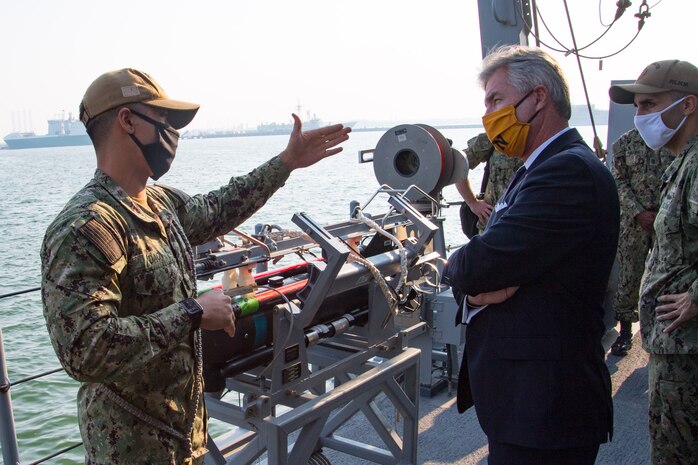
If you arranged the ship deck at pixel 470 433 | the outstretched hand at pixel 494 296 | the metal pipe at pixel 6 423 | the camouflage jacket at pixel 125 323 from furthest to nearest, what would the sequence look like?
the ship deck at pixel 470 433 → the metal pipe at pixel 6 423 → the outstretched hand at pixel 494 296 → the camouflage jacket at pixel 125 323

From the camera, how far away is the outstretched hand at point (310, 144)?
2.28 metres

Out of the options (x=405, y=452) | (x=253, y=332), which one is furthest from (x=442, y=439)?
(x=253, y=332)

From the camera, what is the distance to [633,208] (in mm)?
4184

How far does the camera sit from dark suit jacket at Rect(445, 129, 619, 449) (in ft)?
5.28

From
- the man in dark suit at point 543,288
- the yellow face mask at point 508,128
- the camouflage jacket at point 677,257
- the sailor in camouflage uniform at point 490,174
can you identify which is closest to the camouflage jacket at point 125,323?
the man in dark suit at point 543,288

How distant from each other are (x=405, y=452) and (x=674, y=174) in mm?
1604

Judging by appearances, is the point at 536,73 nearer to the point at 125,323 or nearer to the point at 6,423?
the point at 125,323

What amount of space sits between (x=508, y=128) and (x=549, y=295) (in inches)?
18.5

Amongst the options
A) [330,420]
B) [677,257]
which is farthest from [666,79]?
[330,420]

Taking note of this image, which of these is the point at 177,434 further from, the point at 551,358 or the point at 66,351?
the point at 551,358

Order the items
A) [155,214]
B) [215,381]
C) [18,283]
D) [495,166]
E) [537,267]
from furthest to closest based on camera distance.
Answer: [18,283] → [495,166] → [215,381] → [155,214] → [537,267]

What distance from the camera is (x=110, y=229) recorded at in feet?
5.03

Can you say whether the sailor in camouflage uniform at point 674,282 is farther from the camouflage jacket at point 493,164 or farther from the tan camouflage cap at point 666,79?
the camouflage jacket at point 493,164

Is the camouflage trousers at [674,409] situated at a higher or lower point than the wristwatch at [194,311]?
lower
